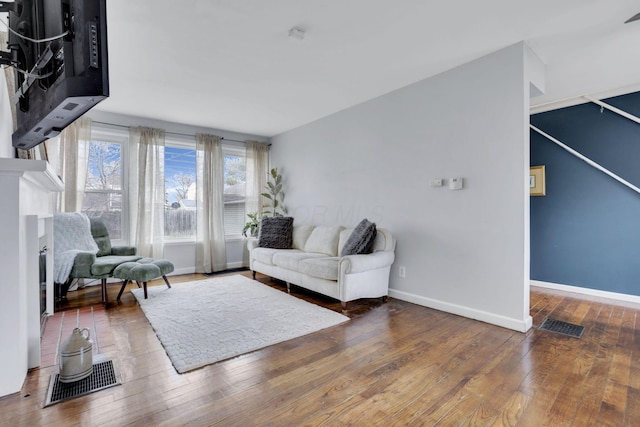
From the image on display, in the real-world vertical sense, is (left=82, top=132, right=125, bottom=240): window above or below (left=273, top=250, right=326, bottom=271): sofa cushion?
above

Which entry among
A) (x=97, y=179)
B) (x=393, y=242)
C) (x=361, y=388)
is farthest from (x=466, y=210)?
(x=97, y=179)

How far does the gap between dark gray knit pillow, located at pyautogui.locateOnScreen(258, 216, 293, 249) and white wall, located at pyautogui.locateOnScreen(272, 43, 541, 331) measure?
94 cm

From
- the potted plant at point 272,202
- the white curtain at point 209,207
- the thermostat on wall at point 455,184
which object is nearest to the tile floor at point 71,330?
the white curtain at point 209,207

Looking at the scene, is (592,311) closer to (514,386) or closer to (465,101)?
(514,386)

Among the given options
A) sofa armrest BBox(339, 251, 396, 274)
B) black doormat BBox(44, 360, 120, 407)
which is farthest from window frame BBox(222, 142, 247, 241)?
black doormat BBox(44, 360, 120, 407)

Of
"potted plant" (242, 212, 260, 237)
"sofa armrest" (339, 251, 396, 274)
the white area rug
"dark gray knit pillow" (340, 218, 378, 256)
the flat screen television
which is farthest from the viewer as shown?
"potted plant" (242, 212, 260, 237)

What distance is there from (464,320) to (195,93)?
3931mm

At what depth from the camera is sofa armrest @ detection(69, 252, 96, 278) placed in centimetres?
328

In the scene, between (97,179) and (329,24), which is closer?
(329,24)

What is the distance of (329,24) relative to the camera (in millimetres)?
2367

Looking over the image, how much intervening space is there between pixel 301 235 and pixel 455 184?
239cm

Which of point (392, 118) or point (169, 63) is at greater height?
point (169, 63)

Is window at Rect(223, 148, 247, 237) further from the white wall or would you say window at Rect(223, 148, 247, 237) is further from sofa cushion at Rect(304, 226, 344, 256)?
the white wall

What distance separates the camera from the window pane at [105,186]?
4336 mm
